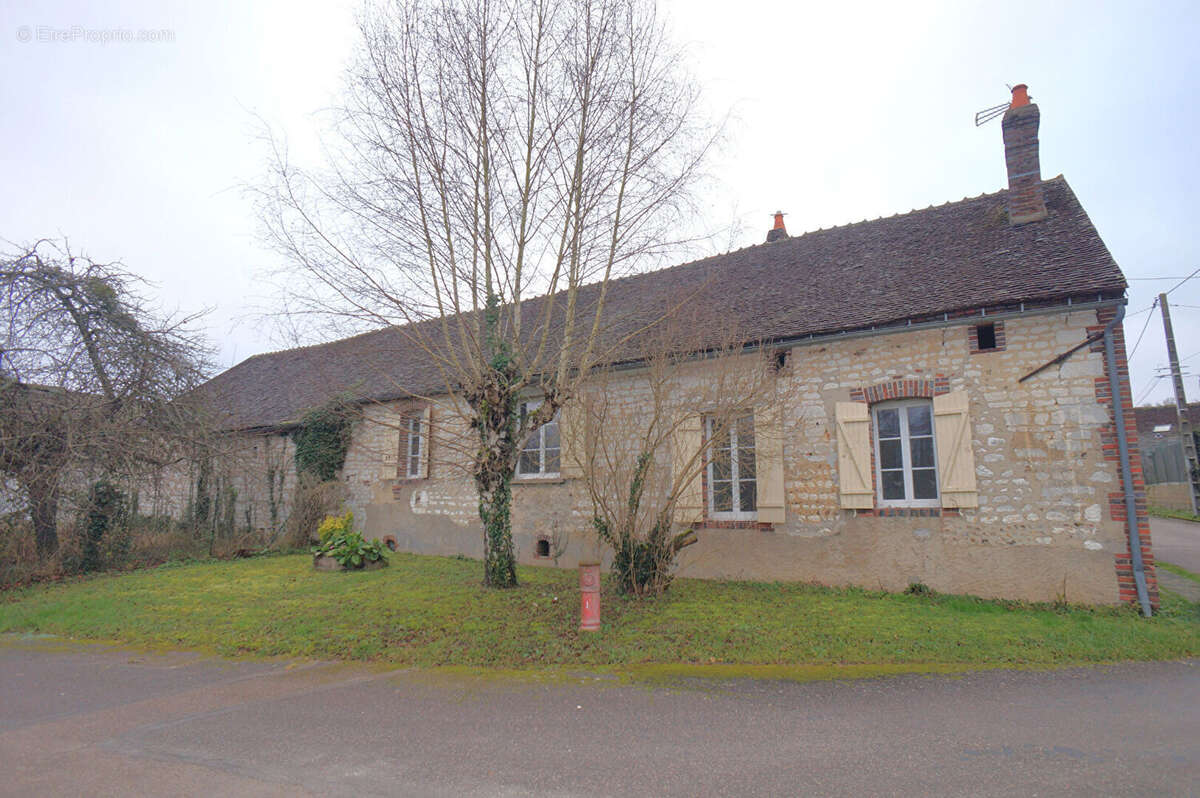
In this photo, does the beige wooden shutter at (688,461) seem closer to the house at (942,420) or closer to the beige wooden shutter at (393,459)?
the house at (942,420)

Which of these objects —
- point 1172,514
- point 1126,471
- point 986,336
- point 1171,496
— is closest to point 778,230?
point 986,336

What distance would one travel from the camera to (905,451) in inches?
352


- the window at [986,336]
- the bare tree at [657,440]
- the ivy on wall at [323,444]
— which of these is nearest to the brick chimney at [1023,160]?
the window at [986,336]

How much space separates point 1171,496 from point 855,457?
77.5 feet

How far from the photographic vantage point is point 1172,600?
791cm

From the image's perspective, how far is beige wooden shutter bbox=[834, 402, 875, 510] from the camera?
Answer: 29.1 feet

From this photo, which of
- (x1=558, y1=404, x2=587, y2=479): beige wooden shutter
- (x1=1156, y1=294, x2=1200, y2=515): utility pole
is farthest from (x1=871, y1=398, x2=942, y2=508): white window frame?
(x1=1156, y1=294, x2=1200, y2=515): utility pole

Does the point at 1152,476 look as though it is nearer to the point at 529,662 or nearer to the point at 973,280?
the point at 973,280

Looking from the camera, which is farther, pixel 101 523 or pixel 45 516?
pixel 101 523

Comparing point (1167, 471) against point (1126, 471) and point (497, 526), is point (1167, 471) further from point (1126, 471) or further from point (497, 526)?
point (497, 526)

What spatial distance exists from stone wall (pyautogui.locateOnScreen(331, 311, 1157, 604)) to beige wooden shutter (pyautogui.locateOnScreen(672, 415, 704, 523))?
435 millimetres

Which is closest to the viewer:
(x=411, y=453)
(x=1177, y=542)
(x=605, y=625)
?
(x=605, y=625)

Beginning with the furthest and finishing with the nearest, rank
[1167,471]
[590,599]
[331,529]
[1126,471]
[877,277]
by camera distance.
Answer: [1167,471] → [331,529] → [877,277] → [1126,471] → [590,599]

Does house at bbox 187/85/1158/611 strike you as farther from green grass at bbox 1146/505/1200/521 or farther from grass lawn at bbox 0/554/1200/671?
green grass at bbox 1146/505/1200/521
